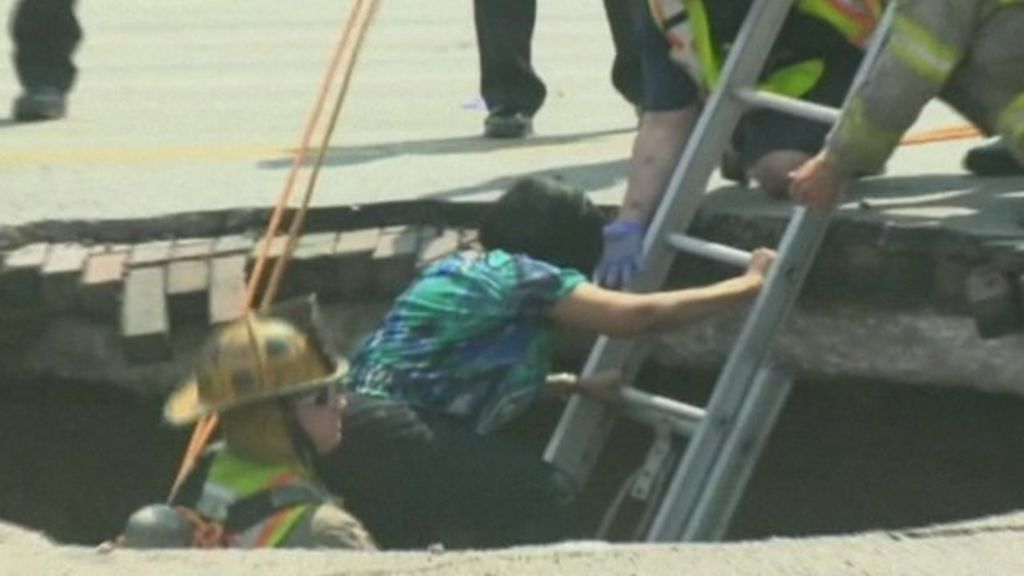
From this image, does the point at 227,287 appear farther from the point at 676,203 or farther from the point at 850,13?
Result: the point at 850,13

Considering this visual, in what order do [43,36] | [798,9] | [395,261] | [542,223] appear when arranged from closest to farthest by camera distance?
[542,223]
[798,9]
[395,261]
[43,36]

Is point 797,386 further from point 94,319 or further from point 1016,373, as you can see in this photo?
point 94,319

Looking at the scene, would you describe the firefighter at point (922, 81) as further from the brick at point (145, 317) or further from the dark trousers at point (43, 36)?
the dark trousers at point (43, 36)

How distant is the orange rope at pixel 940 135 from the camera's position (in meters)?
9.38

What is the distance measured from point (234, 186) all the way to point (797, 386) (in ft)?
5.59

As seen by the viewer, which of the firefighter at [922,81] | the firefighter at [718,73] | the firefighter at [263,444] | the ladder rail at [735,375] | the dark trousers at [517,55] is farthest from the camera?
the dark trousers at [517,55]

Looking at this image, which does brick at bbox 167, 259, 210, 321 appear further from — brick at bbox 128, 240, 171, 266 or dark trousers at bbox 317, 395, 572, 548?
dark trousers at bbox 317, 395, 572, 548

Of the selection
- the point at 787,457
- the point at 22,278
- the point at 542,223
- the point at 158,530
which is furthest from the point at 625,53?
the point at 158,530

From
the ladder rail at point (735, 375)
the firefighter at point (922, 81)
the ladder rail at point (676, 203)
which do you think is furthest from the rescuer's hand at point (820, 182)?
the ladder rail at point (676, 203)

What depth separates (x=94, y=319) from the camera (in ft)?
28.0

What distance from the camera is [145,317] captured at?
26.8 ft

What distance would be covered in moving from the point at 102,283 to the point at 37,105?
88.6 inches

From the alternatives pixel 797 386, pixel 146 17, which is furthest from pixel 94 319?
pixel 146 17

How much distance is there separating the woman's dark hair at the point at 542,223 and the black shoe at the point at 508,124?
2332mm
